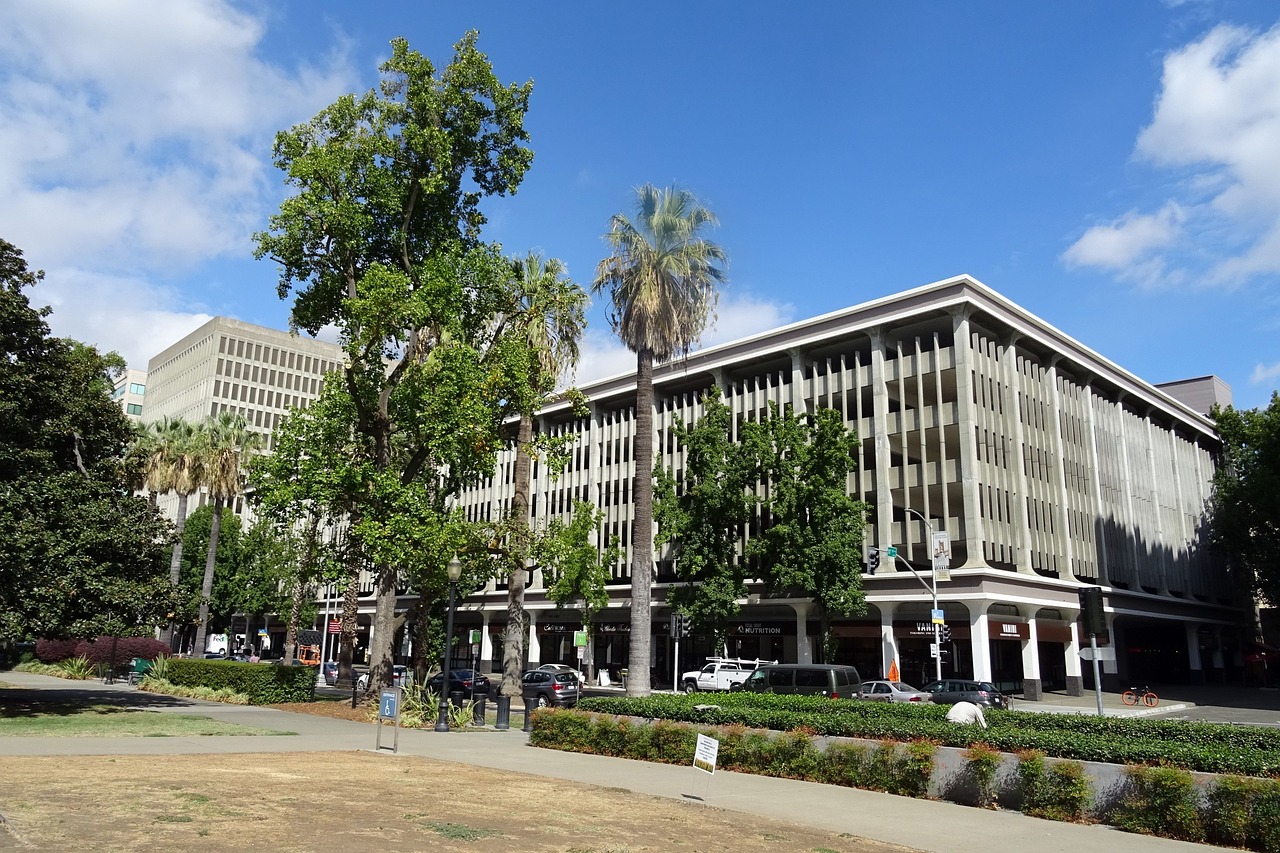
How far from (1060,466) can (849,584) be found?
17.3 meters

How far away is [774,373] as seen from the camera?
54.5 meters

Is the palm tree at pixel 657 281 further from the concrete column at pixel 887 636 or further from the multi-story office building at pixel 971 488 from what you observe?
the concrete column at pixel 887 636

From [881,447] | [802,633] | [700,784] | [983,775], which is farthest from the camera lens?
[802,633]

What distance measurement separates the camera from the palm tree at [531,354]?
29558mm

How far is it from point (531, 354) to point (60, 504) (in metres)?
14.2

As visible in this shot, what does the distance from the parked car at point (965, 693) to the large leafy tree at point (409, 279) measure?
18.1 meters

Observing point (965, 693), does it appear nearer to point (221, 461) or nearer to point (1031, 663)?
point (1031, 663)

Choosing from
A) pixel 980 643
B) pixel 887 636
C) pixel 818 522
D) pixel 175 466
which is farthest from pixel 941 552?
pixel 175 466

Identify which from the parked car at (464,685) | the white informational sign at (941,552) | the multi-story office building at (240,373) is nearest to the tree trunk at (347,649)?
the parked car at (464,685)

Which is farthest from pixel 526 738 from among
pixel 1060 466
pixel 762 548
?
pixel 1060 466

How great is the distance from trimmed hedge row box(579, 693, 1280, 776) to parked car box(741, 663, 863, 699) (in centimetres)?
749

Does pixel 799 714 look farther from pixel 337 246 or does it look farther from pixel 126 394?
pixel 126 394

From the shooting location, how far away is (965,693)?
108 ft

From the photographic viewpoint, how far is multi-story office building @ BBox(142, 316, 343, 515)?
385 ft
